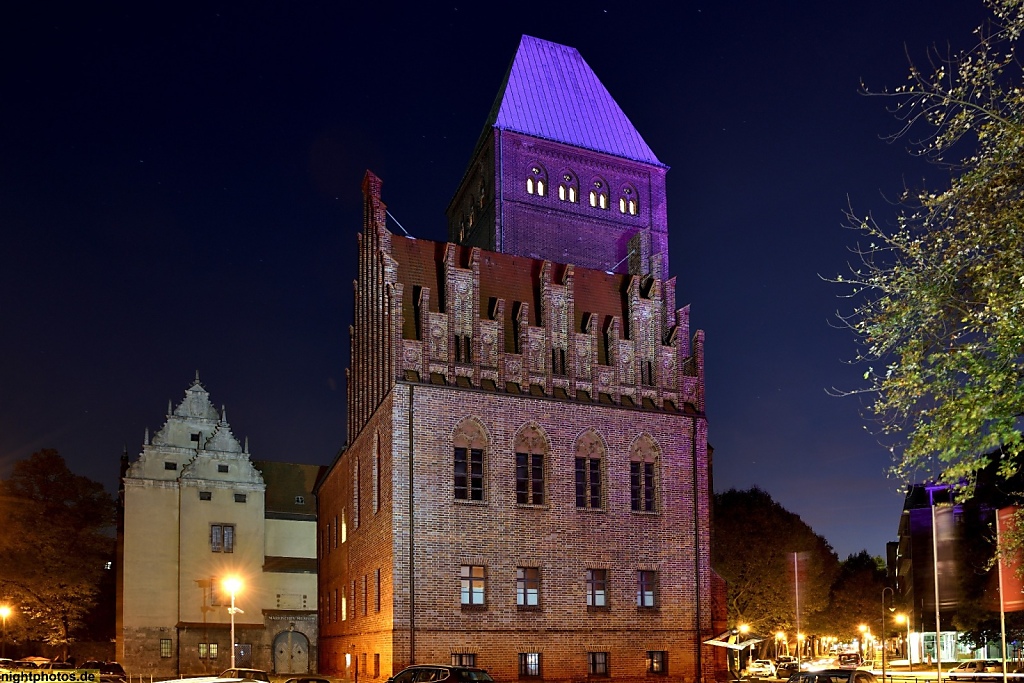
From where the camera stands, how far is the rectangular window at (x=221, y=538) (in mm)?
60500

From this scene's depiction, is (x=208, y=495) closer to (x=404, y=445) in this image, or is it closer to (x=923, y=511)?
(x=404, y=445)

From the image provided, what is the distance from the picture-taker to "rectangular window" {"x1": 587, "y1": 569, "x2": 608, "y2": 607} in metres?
37.6

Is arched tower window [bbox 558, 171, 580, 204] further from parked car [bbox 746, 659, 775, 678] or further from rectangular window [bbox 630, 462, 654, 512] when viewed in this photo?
parked car [bbox 746, 659, 775, 678]

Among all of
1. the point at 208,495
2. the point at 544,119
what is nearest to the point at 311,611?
the point at 208,495

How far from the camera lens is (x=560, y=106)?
2234 inches

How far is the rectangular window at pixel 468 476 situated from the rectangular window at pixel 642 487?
6.66 meters

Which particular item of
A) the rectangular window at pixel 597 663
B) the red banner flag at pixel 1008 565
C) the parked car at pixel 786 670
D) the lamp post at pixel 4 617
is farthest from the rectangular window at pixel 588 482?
the lamp post at pixel 4 617

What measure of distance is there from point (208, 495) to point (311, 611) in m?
9.79

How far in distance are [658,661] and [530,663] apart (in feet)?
18.3

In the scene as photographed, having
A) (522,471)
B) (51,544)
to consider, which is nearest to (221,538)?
(51,544)

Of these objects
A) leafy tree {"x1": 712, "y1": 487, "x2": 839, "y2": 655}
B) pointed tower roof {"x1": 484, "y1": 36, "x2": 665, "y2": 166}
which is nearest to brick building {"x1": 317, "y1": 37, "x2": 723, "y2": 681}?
pointed tower roof {"x1": 484, "y1": 36, "x2": 665, "y2": 166}

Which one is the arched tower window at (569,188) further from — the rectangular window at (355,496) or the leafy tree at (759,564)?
the leafy tree at (759,564)

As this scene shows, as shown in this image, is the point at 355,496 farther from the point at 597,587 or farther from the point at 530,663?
the point at 597,587

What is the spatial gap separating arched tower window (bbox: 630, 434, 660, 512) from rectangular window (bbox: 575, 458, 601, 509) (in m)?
1.56
